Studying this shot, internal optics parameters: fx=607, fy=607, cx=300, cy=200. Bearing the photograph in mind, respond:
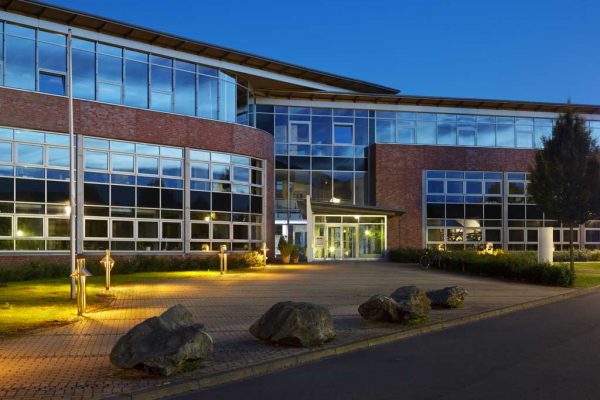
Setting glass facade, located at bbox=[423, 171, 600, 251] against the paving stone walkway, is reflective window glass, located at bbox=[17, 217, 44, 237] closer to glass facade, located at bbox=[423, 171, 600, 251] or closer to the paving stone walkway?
the paving stone walkway

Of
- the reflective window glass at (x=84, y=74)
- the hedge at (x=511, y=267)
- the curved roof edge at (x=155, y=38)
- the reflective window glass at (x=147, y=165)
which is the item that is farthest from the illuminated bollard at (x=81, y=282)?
the curved roof edge at (x=155, y=38)

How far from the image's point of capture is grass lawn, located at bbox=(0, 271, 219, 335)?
12180mm

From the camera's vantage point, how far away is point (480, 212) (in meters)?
41.9

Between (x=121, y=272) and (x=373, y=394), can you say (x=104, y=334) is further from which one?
(x=121, y=272)

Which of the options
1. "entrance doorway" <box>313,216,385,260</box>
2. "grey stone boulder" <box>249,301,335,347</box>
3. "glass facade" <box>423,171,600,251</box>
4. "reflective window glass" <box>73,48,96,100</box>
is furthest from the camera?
"glass facade" <box>423,171,600,251</box>

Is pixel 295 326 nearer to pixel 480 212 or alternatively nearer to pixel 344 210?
pixel 344 210

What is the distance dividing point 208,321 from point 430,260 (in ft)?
67.5

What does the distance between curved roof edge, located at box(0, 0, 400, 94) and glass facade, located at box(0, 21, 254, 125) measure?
2.20ft

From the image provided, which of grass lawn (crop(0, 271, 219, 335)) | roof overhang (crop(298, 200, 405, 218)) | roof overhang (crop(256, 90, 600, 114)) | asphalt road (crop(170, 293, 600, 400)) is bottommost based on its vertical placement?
grass lawn (crop(0, 271, 219, 335))

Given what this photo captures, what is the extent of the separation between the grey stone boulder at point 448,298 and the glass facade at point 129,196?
58.2ft

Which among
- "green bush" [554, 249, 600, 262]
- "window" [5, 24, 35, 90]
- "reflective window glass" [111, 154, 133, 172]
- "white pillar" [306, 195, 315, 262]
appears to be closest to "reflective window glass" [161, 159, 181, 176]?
"reflective window glass" [111, 154, 133, 172]

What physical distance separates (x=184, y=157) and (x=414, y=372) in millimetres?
24093

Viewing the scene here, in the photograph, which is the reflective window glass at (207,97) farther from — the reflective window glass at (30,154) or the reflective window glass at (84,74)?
the reflective window glass at (30,154)

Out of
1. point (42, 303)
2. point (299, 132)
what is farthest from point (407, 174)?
point (42, 303)
